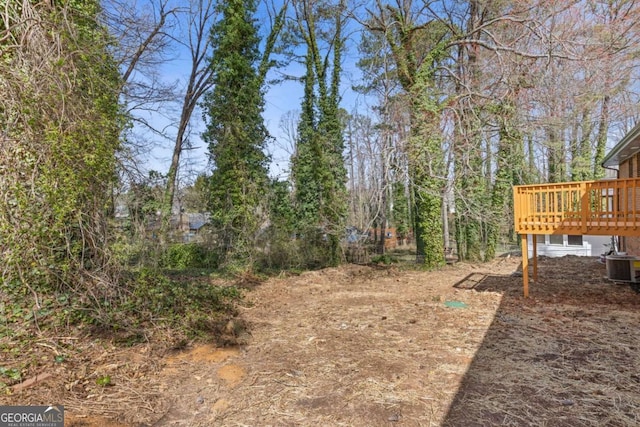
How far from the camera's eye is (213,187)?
9.93m

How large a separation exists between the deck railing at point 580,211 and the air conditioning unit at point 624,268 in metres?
1.41

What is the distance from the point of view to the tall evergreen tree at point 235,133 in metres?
9.71

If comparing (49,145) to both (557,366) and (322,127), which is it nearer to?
(557,366)

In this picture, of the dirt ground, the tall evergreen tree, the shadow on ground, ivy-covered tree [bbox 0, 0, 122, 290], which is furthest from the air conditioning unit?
ivy-covered tree [bbox 0, 0, 122, 290]

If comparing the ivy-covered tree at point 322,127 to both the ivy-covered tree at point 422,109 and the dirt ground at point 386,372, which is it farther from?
the dirt ground at point 386,372

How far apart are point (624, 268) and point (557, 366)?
4843mm

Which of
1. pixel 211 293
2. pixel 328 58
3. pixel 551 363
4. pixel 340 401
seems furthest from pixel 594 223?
pixel 328 58

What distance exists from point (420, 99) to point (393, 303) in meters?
6.00

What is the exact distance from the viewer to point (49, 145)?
10.4 feet

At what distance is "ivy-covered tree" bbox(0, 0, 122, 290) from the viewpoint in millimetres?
3090

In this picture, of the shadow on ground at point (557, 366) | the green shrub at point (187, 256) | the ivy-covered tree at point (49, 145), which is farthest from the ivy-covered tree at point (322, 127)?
the ivy-covered tree at point (49, 145)

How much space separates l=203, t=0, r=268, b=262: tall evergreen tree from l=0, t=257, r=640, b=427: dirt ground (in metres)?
4.45

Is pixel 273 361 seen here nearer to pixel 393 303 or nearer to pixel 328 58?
pixel 393 303

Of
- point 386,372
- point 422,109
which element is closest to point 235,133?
point 422,109
